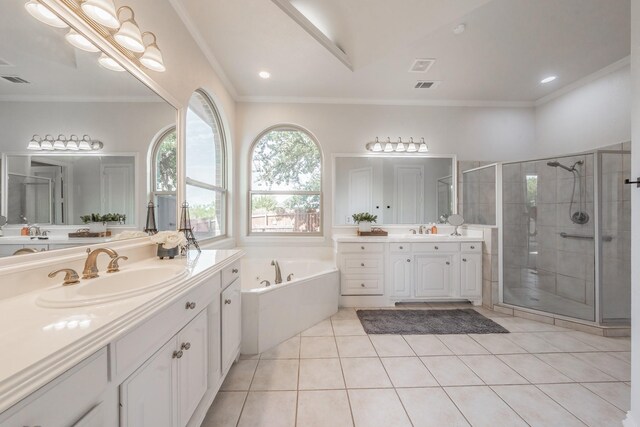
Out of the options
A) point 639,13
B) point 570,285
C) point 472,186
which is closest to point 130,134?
point 639,13

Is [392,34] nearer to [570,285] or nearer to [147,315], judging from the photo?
[147,315]

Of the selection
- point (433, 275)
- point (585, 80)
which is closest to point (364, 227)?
point (433, 275)

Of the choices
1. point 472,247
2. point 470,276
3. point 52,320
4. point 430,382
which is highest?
point 52,320

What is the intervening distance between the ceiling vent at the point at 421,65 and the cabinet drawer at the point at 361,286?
235 cm

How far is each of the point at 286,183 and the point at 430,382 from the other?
8.60 ft

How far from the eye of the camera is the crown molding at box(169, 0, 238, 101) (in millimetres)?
1825

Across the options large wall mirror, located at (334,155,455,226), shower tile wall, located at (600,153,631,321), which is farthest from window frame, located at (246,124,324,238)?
shower tile wall, located at (600,153,631,321)

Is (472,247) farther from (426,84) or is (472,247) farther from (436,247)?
(426,84)

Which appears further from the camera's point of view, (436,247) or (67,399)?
(436,247)

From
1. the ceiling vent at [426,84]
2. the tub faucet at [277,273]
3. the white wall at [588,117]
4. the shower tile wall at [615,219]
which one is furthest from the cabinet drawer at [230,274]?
the white wall at [588,117]

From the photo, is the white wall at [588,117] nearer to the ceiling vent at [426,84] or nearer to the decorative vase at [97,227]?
the ceiling vent at [426,84]

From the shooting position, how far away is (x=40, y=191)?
41.1 inches

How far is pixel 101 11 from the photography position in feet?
3.65

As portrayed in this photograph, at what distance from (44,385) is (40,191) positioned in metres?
0.95
